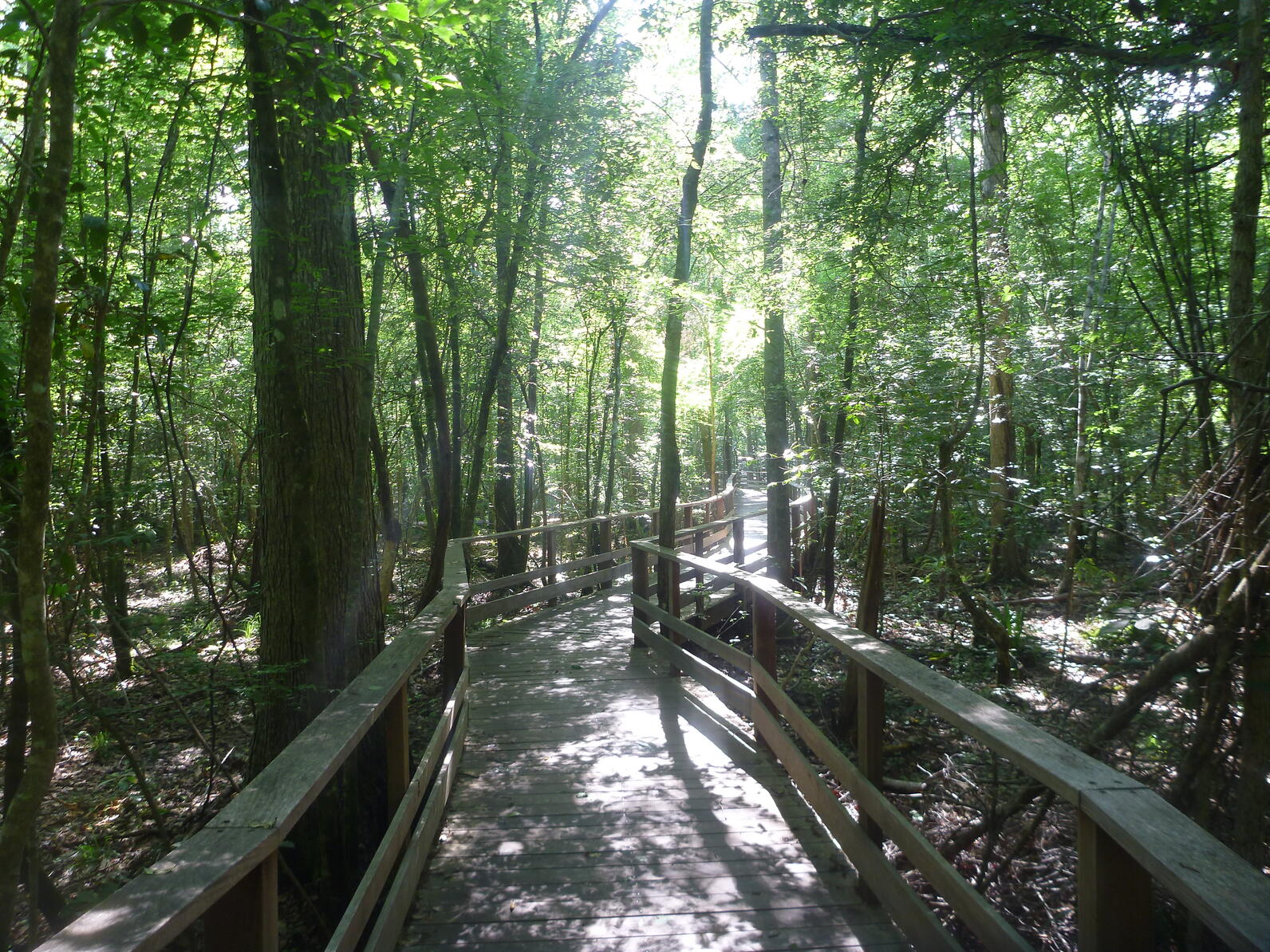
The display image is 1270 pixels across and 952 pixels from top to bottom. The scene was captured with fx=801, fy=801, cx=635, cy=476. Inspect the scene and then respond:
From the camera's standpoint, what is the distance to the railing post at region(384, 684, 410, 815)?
11.0ft

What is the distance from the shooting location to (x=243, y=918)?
1.67 metres

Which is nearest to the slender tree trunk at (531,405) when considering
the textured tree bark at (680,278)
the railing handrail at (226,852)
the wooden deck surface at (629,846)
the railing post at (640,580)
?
the textured tree bark at (680,278)

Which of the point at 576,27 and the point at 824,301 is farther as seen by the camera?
the point at 576,27

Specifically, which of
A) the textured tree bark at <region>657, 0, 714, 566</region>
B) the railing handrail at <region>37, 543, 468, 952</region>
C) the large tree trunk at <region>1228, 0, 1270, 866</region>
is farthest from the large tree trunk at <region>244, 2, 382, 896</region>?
the textured tree bark at <region>657, 0, 714, 566</region>

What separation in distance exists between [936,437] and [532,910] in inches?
197

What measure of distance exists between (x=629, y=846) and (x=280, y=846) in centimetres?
166

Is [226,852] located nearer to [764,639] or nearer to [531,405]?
[764,639]

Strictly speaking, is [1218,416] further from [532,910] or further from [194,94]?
[194,94]

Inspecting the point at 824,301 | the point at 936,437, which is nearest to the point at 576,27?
the point at 824,301

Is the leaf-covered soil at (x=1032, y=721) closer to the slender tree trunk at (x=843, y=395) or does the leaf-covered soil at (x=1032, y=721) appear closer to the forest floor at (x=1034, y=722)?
the forest floor at (x=1034, y=722)

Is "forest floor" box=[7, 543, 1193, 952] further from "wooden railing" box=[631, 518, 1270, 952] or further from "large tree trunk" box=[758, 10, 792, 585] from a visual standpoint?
"large tree trunk" box=[758, 10, 792, 585]

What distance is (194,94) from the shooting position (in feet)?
12.4

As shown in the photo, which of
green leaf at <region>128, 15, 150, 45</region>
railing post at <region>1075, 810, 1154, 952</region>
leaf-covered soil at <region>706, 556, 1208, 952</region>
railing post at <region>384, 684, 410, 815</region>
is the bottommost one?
leaf-covered soil at <region>706, 556, 1208, 952</region>

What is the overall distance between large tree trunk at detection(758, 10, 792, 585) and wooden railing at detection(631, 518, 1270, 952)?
20.1ft
